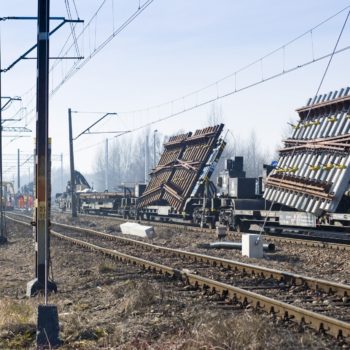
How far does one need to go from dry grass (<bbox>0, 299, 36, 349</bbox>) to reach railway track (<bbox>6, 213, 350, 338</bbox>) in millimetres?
3006

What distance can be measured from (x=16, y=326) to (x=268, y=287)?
4.62 m

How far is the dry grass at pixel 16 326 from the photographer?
24.8 feet

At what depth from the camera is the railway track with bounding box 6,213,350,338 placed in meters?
8.21

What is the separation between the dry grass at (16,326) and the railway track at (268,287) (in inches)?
118

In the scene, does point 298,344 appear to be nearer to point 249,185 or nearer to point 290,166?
point 290,166

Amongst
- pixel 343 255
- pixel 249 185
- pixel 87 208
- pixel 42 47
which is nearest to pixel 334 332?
pixel 42 47

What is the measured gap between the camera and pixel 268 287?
1118cm

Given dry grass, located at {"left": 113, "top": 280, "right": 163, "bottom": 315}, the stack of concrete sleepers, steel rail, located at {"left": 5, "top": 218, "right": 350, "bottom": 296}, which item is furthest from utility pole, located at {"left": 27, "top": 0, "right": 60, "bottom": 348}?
the stack of concrete sleepers

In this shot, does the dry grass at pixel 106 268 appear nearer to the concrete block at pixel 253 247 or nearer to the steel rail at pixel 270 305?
the steel rail at pixel 270 305

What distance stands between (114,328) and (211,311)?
4.70ft

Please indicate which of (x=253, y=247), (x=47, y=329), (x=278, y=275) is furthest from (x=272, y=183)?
(x=47, y=329)

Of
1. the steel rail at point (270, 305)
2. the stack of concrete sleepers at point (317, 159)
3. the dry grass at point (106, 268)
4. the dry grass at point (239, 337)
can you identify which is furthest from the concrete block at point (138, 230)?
the dry grass at point (239, 337)

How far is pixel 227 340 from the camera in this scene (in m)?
6.75

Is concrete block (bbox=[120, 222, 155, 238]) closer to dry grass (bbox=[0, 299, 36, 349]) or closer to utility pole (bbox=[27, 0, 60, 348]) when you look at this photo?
utility pole (bbox=[27, 0, 60, 348])
